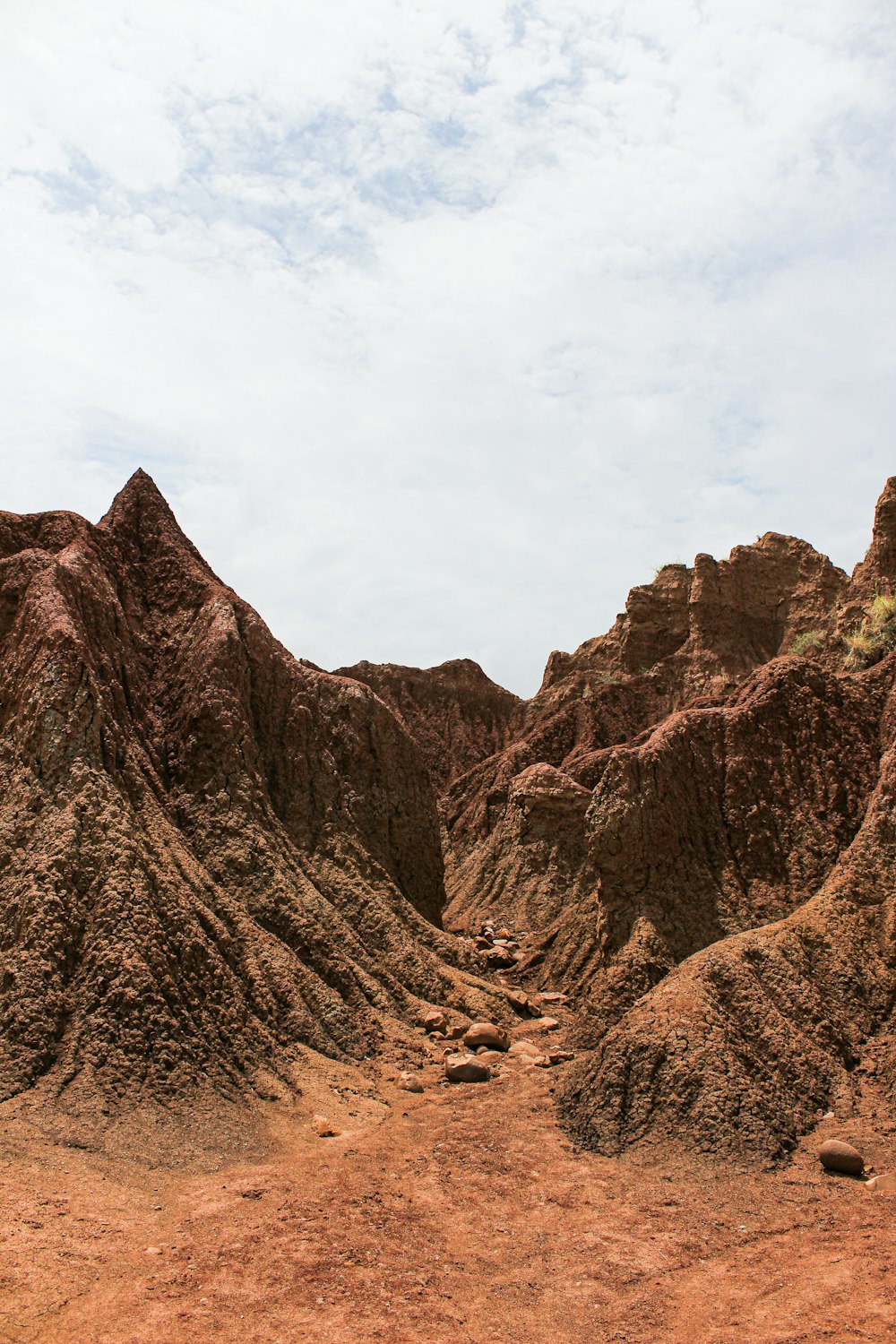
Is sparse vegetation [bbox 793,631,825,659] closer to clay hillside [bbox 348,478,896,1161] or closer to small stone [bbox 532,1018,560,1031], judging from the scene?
clay hillside [bbox 348,478,896,1161]

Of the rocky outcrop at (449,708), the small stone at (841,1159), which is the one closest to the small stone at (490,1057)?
the small stone at (841,1159)

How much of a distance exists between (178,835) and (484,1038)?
634 cm

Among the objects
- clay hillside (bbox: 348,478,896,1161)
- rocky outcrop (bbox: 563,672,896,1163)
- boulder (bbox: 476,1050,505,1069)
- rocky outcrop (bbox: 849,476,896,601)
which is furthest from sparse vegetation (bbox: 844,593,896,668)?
boulder (bbox: 476,1050,505,1069)

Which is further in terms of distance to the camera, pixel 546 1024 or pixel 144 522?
pixel 144 522

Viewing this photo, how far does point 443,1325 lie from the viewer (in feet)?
23.1

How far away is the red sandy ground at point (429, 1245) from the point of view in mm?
6832

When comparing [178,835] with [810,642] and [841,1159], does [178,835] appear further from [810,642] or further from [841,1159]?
[810,642]

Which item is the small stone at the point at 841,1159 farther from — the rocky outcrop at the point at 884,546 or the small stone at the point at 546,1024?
the rocky outcrop at the point at 884,546

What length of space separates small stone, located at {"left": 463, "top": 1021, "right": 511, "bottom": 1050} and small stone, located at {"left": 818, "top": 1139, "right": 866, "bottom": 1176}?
6.82 metres

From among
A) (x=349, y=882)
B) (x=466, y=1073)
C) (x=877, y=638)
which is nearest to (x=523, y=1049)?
Result: (x=466, y=1073)

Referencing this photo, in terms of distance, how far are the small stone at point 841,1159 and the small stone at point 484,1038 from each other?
682cm

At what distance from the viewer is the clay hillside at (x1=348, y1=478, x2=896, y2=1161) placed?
11.2 meters

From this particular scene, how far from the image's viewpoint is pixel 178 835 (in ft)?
50.1

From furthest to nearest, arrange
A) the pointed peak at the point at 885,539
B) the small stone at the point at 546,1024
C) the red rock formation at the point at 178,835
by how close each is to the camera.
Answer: the pointed peak at the point at 885,539 < the small stone at the point at 546,1024 < the red rock formation at the point at 178,835
